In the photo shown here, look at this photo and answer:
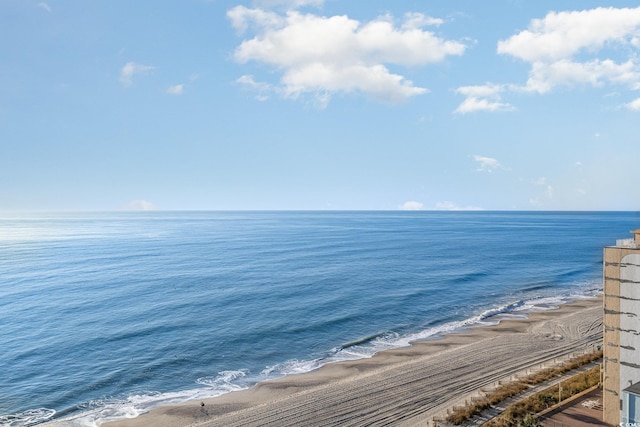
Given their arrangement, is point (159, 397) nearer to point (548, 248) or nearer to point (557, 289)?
point (557, 289)

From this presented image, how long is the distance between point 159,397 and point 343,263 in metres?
61.9

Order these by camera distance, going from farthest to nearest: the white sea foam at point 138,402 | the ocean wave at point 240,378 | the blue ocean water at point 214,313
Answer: the blue ocean water at point 214,313 < the ocean wave at point 240,378 < the white sea foam at point 138,402

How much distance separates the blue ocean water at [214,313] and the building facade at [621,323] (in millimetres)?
21814

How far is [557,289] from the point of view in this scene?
71812 millimetres

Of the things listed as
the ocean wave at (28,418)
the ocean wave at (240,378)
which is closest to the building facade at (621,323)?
the ocean wave at (240,378)

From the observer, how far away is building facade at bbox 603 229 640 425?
74.9 ft

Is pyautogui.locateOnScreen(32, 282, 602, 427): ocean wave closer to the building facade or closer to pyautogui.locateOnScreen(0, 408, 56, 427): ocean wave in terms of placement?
pyautogui.locateOnScreen(0, 408, 56, 427): ocean wave

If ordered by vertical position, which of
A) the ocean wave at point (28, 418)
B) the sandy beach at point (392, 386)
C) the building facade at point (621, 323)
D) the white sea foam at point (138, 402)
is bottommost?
the ocean wave at point (28, 418)

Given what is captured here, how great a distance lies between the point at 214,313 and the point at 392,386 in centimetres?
2770

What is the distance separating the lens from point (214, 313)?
53719 millimetres

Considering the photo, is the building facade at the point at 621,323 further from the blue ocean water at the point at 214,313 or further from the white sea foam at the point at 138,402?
the white sea foam at the point at 138,402

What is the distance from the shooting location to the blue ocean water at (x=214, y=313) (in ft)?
116

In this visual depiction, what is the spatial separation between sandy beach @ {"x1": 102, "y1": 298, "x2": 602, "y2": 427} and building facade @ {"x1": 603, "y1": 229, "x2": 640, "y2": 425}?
379 inches

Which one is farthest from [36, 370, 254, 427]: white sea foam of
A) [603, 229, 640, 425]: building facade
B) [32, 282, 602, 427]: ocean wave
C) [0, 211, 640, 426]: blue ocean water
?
[603, 229, 640, 425]: building facade
